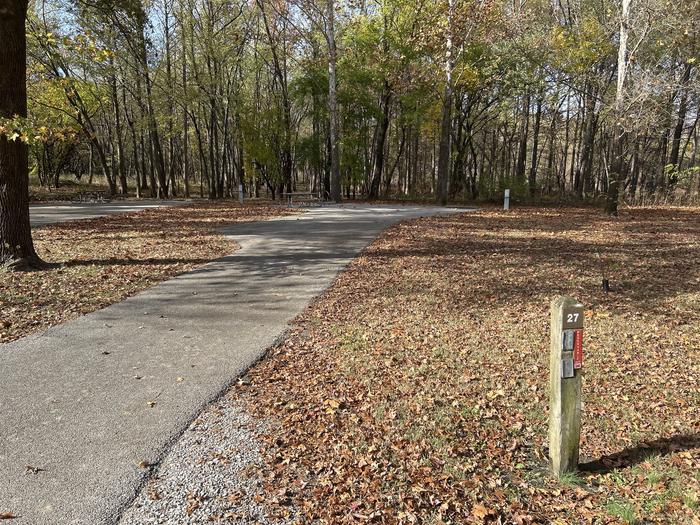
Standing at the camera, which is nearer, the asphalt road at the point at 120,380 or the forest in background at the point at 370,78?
the asphalt road at the point at 120,380

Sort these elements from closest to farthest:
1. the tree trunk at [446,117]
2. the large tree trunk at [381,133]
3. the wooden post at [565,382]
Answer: the wooden post at [565,382], the tree trunk at [446,117], the large tree trunk at [381,133]

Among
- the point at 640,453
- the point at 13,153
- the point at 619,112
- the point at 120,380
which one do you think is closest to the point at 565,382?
the point at 640,453

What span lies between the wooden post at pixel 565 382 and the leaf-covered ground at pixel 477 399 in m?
0.16

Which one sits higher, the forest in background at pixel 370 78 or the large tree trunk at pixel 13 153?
the forest in background at pixel 370 78

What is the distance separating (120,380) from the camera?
13.9 feet

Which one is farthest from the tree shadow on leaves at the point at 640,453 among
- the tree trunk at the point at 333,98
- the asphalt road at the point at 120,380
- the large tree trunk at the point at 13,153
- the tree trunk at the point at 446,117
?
the tree trunk at the point at 333,98

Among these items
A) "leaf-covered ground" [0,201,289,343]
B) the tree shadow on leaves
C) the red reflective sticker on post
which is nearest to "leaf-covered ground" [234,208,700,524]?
the tree shadow on leaves

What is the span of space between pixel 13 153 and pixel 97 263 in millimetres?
2230

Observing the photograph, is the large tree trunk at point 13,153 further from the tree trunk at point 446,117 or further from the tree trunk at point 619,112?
the tree trunk at point 619,112

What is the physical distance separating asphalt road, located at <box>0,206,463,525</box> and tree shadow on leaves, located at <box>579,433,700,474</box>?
295 centimetres

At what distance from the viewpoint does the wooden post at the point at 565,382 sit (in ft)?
9.64

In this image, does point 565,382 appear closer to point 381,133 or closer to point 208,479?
point 208,479

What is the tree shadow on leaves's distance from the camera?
3.22 meters

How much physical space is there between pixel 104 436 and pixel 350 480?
178cm
